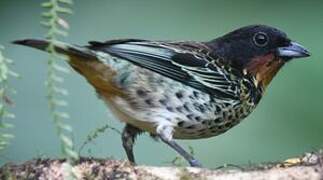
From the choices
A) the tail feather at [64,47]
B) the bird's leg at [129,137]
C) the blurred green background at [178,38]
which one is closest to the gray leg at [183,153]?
the bird's leg at [129,137]

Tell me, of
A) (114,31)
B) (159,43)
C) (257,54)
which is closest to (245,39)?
(257,54)

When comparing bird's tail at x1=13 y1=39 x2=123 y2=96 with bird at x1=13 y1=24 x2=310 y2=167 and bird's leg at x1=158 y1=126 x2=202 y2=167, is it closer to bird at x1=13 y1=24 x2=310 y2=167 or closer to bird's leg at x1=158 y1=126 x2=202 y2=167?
bird at x1=13 y1=24 x2=310 y2=167

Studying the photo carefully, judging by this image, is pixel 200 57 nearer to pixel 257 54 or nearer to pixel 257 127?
pixel 257 54

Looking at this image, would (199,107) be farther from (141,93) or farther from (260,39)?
(260,39)

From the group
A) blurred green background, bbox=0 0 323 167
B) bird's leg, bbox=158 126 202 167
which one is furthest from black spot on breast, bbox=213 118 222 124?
blurred green background, bbox=0 0 323 167

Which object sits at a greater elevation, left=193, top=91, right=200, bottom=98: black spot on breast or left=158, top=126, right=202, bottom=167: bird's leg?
left=193, top=91, right=200, bottom=98: black spot on breast

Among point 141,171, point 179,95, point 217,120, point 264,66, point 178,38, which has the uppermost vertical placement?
point 178,38

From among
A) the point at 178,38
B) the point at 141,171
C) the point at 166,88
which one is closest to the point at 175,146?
the point at 166,88
